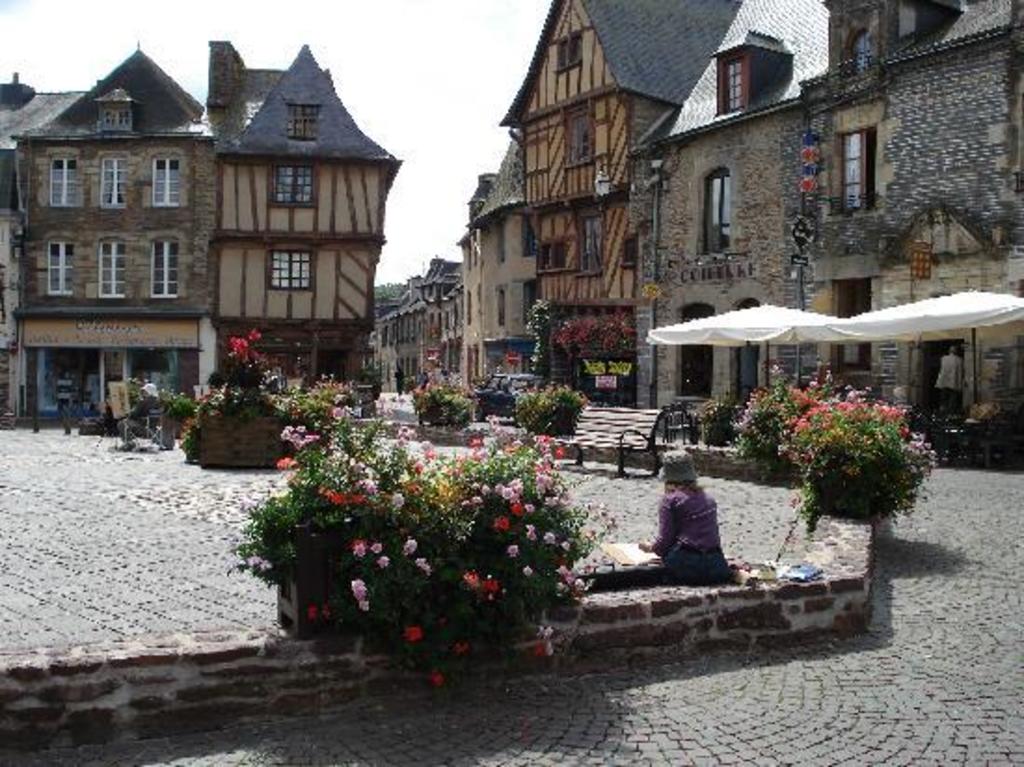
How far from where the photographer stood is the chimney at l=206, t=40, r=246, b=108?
32094 mm

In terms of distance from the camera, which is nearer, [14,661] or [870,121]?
[14,661]

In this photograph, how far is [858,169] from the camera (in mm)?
19516

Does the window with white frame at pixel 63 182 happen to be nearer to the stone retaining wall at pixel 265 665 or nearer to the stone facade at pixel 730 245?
the stone facade at pixel 730 245

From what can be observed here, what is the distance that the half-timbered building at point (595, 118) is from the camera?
82.9 feet

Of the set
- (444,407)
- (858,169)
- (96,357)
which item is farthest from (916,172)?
(96,357)

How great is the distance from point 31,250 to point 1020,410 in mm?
26210

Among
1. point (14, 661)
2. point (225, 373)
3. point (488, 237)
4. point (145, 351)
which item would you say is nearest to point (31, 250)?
point (145, 351)

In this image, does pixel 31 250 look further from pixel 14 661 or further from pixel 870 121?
pixel 14 661

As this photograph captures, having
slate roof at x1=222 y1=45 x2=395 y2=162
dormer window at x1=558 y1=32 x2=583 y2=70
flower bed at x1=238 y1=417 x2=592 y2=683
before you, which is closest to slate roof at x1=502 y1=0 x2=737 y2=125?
dormer window at x1=558 y1=32 x2=583 y2=70

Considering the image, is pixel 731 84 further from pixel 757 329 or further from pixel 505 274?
pixel 505 274

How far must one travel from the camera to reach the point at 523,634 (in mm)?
4719

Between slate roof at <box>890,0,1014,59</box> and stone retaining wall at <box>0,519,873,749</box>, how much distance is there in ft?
48.0

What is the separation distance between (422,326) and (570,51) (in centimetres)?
3947

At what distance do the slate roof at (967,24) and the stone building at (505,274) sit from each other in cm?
1670
